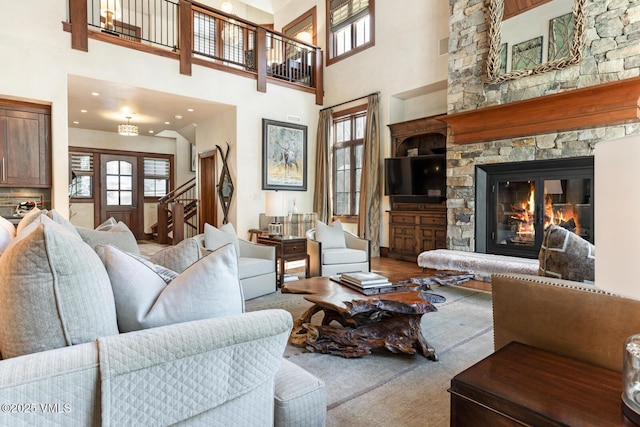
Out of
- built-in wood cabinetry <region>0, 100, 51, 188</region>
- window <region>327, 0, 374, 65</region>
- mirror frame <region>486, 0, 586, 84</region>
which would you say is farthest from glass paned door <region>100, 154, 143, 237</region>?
mirror frame <region>486, 0, 586, 84</region>

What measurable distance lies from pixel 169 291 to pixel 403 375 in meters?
1.63

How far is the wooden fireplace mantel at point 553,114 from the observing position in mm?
3592

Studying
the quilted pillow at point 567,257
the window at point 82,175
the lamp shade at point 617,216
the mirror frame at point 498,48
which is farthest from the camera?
the window at point 82,175

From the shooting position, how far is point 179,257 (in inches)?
53.4

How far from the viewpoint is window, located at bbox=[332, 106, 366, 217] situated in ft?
23.1

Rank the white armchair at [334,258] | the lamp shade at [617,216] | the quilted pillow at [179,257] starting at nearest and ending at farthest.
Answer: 1. the lamp shade at [617,216]
2. the quilted pillow at [179,257]
3. the white armchair at [334,258]

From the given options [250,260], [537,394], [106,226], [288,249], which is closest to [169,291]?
[537,394]

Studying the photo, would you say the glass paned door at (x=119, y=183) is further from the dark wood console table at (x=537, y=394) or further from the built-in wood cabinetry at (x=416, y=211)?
the dark wood console table at (x=537, y=394)

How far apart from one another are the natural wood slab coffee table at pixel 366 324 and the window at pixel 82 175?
Answer: 834 centimetres

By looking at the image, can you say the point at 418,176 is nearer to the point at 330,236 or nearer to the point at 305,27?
the point at 330,236

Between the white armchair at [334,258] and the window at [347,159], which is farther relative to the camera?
the window at [347,159]

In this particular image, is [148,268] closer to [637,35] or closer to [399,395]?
[399,395]

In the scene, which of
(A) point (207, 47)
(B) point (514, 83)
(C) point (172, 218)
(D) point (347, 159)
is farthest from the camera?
(A) point (207, 47)

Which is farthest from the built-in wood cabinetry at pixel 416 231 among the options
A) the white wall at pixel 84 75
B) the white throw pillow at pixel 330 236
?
the white wall at pixel 84 75
